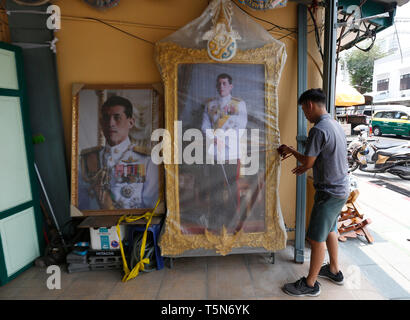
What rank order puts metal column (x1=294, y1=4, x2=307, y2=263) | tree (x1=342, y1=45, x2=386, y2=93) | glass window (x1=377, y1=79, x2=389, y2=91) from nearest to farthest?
1. metal column (x1=294, y1=4, x2=307, y2=263)
2. glass window (x1=377, y1=79, x2=389, y2=91)
3. tree (x1=342, y1=45, x2=386, y2=93)

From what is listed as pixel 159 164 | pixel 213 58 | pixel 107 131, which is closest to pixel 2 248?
pixel 107 131

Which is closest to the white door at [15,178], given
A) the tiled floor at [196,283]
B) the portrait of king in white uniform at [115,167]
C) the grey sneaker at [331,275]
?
the tiled floor at [196,283]

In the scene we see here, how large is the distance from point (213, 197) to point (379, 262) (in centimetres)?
192

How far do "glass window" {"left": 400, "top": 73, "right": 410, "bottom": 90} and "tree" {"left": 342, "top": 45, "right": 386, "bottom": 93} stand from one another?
4.31 m

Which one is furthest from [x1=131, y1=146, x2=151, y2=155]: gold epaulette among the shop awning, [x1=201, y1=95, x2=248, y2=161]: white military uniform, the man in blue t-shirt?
the shop awning

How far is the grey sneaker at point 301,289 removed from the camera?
2195 mm

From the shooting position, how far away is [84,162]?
2.72 m

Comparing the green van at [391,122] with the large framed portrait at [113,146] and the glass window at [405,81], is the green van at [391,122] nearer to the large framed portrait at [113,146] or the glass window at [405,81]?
the glass window at [405,81]

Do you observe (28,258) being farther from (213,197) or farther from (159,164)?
(213,197)

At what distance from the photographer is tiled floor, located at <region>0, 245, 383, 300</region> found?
7.34ft

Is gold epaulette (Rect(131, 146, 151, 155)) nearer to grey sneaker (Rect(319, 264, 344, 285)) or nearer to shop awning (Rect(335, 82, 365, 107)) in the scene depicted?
grey sneaker (Rect(319, 264, 344, 285))

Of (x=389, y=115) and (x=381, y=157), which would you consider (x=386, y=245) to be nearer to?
(x=381, y=157)

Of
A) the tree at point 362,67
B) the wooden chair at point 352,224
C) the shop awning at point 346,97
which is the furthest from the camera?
the tree at point 362,67

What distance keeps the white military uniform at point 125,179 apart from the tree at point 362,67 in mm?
24405
